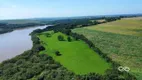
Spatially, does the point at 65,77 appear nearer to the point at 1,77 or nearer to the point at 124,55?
the point at 1,77

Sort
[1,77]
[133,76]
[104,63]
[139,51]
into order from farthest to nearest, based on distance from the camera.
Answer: [139,51]
[104,63]
[1,77]
[133,76]

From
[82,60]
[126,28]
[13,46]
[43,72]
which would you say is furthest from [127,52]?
[13,46]

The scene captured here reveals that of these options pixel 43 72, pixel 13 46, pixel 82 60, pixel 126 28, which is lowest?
pixel 13 46

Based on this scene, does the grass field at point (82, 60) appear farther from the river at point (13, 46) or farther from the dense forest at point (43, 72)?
the river at point (13, 46)

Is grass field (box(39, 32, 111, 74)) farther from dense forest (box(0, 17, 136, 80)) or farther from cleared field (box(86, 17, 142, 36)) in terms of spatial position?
cleared field (box(86, 17, 142, 36))

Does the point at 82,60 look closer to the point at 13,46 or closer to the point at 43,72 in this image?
the point at 43,72

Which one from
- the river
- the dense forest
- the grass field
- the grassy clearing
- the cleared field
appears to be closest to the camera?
the dense forest

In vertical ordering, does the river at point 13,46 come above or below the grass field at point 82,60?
below

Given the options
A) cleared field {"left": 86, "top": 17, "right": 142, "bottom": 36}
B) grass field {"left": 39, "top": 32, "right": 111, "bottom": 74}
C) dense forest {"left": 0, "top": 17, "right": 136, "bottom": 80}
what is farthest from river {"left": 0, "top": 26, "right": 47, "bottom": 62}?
cleared field {"left": 86, "top": 17, "right": 142, "bottom": 36}

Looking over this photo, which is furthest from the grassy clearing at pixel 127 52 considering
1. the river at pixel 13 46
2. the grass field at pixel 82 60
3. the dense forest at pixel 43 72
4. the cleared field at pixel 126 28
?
the river at pixel 13 46

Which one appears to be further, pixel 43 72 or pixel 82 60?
pixel 82 60

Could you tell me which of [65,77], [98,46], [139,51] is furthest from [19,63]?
[139,51]
